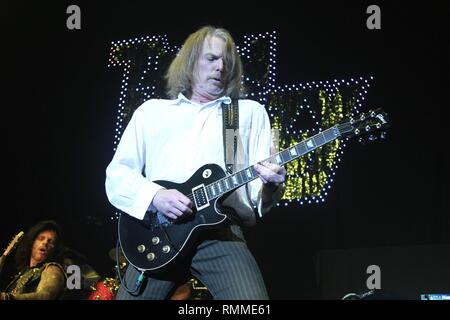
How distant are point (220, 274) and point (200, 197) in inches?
13.4

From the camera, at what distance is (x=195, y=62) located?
121 inches

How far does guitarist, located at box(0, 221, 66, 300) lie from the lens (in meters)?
4.14

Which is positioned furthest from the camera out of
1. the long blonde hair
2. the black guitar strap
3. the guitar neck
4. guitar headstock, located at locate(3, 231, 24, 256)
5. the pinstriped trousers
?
guitar headstock, located at locate(3, 231, 24, 256)

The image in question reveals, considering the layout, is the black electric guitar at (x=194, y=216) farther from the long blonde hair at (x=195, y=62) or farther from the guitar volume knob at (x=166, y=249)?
the long blonde hair at (x=195, y=62)

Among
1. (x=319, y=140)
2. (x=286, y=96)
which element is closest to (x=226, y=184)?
(x=319, y=140)

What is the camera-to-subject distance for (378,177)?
4105 millimetres

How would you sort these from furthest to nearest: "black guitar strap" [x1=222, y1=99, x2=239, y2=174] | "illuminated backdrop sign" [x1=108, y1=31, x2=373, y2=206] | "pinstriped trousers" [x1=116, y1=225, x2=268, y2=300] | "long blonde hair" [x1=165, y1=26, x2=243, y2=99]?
"illuminated backdrop sign" [x1=108, y1=31, x2=373, y2=206] → "long blonde hair" [x1=165, y1=26, x2=243, y2=99] → "black guitar strap" [x1=222, y1=99, x2=239, y2=174] → "pinstriped trousers" [x1=116, y1=225, x2=268, y2=300]

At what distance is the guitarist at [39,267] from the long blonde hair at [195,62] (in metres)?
1.75

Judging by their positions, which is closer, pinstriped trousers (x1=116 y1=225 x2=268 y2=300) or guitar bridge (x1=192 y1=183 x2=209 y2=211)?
pinstriped trousers (x1=116 y1=225 x2=268 y2=300)

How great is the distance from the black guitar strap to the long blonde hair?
87 millimetres

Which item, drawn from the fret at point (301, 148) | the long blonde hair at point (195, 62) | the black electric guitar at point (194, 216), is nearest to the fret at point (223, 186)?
the black electric guitar at point (194, 216)

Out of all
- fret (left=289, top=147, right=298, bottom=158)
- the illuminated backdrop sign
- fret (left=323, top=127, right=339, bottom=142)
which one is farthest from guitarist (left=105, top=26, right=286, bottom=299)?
the illuminated backdrop sign

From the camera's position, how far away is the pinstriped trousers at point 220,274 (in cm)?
242

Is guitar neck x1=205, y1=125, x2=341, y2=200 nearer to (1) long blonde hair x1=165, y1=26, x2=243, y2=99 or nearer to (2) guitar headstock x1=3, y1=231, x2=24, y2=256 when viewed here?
(1) long blonde hair x1=165, y1=26, x2=243, y2=99
